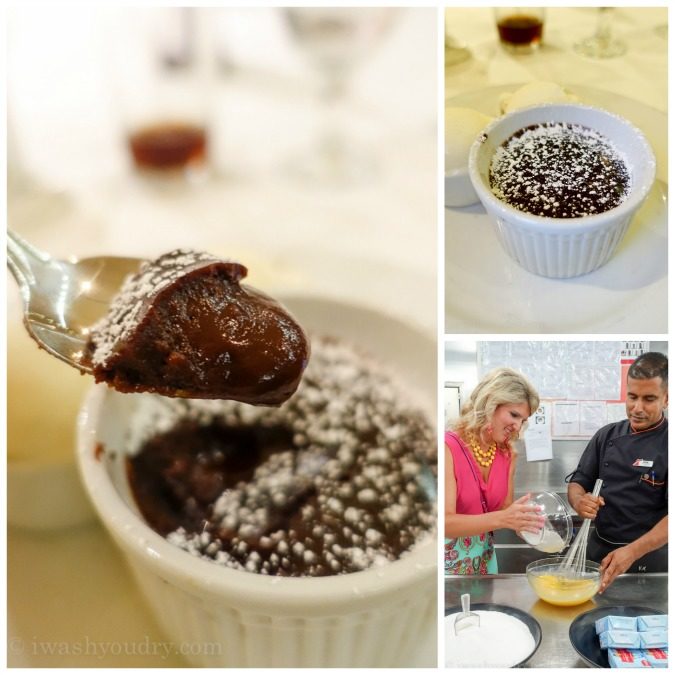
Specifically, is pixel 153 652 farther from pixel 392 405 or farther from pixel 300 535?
pixel 392 405

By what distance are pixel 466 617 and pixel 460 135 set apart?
2.09 feet

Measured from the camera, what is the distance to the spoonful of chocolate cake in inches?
32.7

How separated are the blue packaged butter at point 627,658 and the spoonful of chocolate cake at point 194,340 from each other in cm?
57

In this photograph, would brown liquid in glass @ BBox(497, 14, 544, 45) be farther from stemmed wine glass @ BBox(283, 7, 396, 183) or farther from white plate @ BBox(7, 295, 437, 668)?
white plate @ BBox(7, 295, 437, 668)

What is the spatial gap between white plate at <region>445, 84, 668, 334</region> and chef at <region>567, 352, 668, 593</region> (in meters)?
0.08

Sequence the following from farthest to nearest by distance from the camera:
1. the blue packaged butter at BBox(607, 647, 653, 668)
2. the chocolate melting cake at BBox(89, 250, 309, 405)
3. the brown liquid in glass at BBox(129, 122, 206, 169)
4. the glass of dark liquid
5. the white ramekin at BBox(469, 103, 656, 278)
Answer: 1. the brown liquid in glass at BBox(129, 122, 206, 169)
2. the glass of dark liquid
3. the blue packaged butter at BBox(607, 647, 653, 668)
4. the white ramekin at BBox(469, 103, 656, 278)
5. the chocolate melting cake at BBox(89, 250, 309, 405)

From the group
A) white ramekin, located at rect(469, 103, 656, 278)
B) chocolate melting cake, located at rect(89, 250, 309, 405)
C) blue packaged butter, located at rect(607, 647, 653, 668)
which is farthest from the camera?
blue packaged butter, located at rect(607, 647, 653, 668)

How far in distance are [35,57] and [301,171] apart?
0.43 meters

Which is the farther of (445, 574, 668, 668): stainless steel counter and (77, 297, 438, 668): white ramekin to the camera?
(445, 574, 668, 668): stainless steel counter

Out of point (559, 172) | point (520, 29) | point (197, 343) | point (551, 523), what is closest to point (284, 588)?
point (197, 343)

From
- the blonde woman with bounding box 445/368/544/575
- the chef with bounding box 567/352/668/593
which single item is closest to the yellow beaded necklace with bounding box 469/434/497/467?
the blonde woman with bounding box 445/368/544/575

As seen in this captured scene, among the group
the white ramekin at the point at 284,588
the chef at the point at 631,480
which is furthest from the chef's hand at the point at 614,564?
the white ramekin at the point at 284,588

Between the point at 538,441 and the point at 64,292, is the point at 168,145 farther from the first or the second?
the point at 538,441

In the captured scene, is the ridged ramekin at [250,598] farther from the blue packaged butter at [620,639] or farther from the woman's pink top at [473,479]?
the blue packaged butter at [620,639]
